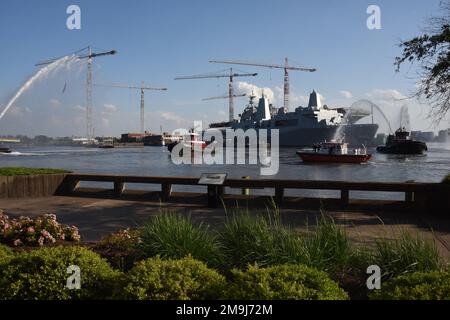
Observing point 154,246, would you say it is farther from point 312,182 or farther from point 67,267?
point 312,182

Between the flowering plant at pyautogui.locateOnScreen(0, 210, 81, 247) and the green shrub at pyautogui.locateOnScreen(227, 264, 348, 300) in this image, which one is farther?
the flowering plant at pyautogui.locateOnScreen(0, 210, 81, 247)

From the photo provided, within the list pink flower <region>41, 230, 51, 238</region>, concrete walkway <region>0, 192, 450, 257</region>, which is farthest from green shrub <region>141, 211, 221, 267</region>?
concrete walkway <region>0, 192, 450, 257</region>

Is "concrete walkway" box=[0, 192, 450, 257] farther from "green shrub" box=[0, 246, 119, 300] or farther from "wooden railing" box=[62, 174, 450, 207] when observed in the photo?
"green shrub" box=[0, 246, 119, 300]

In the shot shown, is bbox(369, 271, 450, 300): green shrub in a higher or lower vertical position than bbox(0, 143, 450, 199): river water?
higher

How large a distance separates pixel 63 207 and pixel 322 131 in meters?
145

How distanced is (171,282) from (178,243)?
Result: 1882 mm

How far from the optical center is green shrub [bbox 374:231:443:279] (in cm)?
482

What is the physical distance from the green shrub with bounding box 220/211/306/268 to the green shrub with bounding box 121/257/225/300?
1.25 meters

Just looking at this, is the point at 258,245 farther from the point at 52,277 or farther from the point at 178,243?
the point at 52,277

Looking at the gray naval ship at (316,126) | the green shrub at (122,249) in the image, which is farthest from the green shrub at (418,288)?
the gray naval ship at (316,126)

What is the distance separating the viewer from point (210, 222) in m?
10.3

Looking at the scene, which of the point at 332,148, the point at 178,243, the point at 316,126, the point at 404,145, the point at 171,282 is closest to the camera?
the point at 171,282

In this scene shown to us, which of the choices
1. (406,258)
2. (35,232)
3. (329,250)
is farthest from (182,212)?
(406,258)

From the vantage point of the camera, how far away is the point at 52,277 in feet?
13.8
